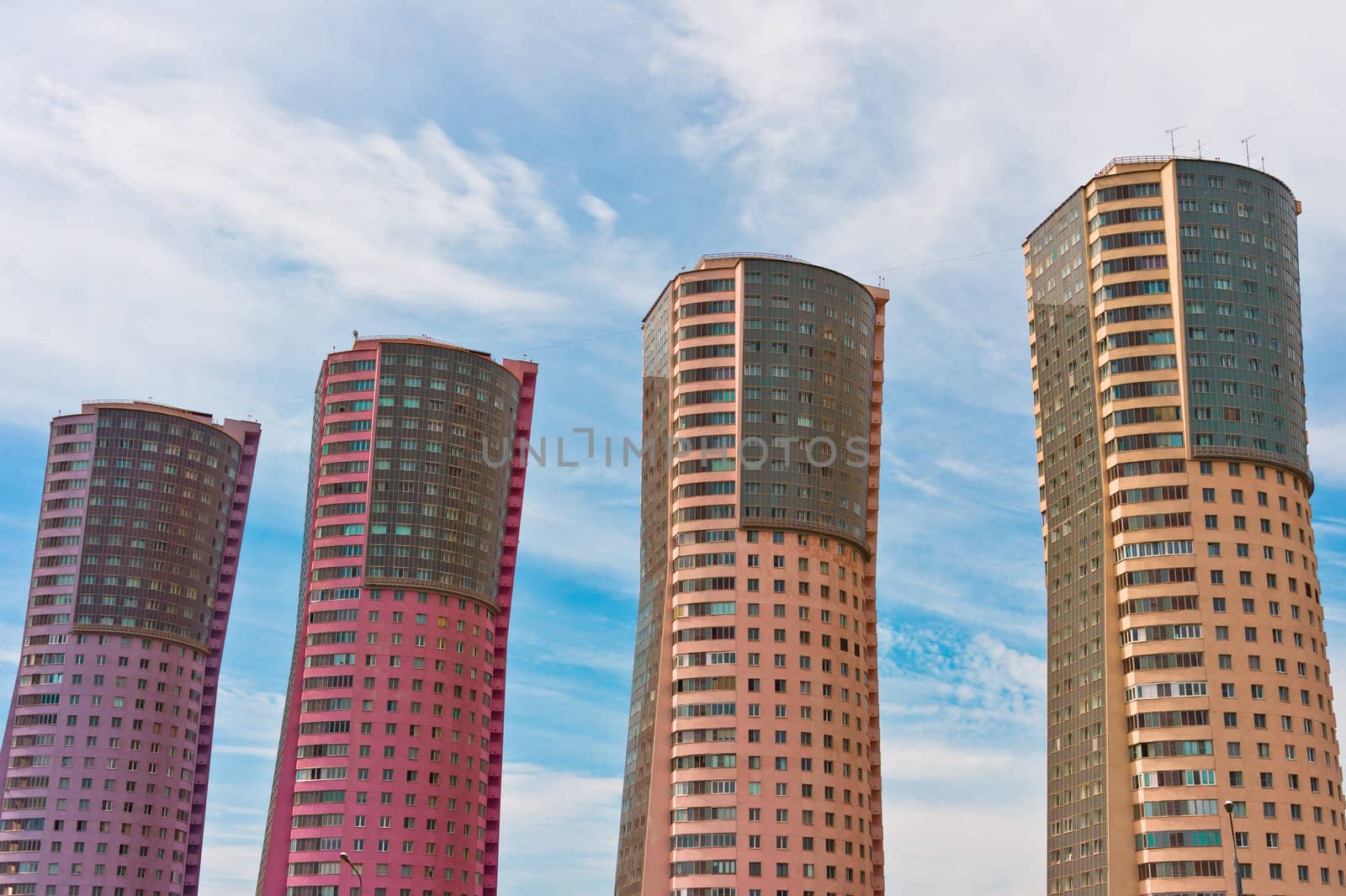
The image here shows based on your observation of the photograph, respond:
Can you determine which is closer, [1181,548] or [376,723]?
[1181,548]

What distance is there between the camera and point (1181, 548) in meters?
154

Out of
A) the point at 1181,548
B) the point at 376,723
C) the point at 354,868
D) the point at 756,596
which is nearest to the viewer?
the point at 354,868

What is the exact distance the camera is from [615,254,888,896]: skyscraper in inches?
6412

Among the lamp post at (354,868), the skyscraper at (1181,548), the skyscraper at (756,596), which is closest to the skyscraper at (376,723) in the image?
the lamp post at (354,868)

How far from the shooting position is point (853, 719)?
170875 mm

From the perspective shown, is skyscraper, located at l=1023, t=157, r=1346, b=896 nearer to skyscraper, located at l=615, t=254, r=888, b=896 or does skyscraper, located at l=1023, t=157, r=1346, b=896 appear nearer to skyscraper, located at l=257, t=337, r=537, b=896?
skyscraper, located at l=615, t=254, r=888, b=896

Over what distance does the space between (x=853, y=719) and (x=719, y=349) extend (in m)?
45.0

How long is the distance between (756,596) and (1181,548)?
4512 cm

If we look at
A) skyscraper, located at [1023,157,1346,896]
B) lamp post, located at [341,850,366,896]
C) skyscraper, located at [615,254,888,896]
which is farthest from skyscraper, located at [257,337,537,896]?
skyscraper, located at [1023,157,1346,896]

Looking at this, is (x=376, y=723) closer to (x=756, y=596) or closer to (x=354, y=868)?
(x=756, y=596)

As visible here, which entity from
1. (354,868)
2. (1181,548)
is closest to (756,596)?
(1181,548)

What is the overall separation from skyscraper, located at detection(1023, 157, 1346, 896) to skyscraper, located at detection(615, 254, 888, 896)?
22751 millimetres

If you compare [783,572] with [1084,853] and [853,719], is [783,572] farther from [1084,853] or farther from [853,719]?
[1084,853]

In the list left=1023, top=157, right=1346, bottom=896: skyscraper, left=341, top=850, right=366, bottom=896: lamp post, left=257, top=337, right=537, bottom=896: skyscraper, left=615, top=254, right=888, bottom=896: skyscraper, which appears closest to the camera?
left=341, top=850, right=366, bottom=896: lamp post
